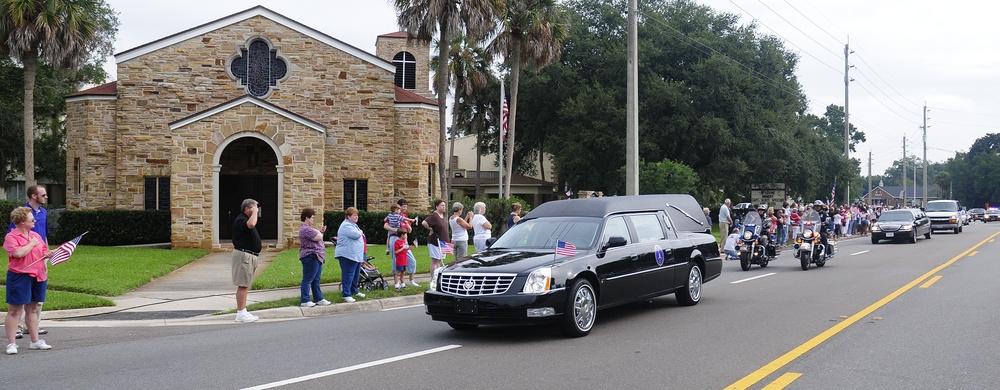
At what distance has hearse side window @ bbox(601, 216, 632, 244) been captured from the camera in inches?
403

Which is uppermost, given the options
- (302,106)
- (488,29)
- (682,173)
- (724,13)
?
(724,13)

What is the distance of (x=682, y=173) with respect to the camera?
1403 inches

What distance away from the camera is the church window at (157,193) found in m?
28.2

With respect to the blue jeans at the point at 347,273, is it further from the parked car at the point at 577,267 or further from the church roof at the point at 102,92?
the church roof at the point at 102,92

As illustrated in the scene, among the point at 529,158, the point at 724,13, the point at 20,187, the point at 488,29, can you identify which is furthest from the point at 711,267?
the point at 20,187

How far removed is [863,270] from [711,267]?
24.5 ft

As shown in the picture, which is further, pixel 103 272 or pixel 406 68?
pixel 406 68

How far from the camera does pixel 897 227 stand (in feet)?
101

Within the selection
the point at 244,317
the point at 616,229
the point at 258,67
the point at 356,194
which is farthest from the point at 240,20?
the point at 616,229

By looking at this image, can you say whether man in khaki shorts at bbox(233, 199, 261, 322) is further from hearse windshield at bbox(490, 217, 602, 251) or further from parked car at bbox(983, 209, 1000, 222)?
parked car at bbox(983, 209, 1000, 222)

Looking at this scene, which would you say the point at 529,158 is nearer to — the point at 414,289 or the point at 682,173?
the point at 682,173

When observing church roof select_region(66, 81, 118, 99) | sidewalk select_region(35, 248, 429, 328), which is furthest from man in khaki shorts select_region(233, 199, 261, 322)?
church roof select_region(66, 81, 118, 99)

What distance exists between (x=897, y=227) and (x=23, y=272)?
30402 mm

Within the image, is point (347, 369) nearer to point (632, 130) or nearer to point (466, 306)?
point (466, 306)
